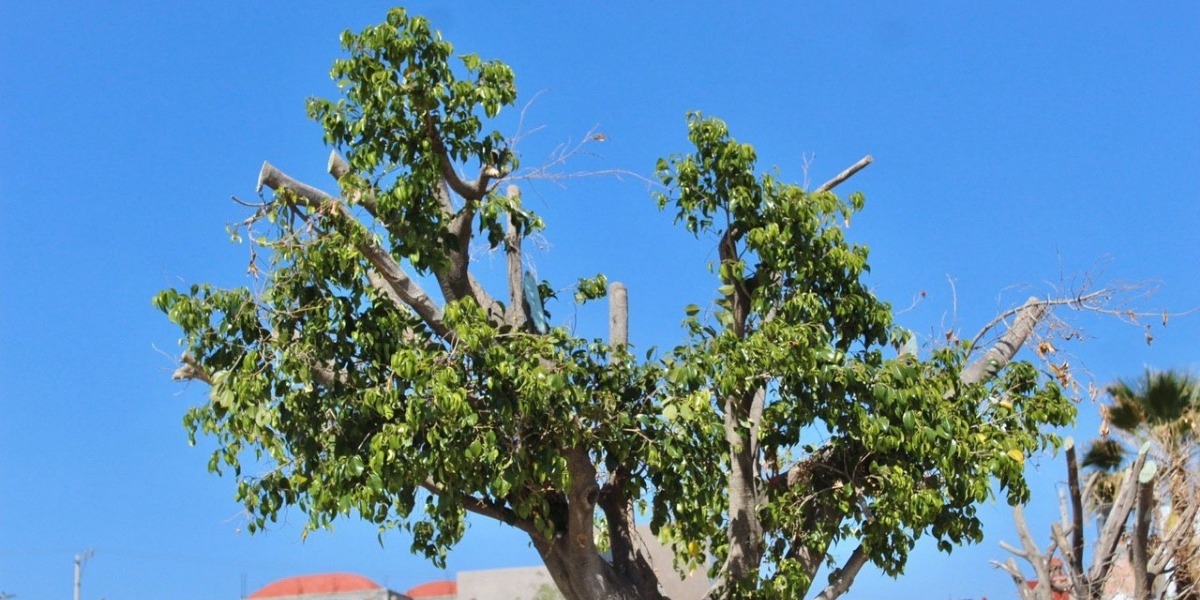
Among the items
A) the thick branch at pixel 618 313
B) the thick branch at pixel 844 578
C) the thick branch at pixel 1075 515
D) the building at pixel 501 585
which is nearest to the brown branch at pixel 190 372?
the thick branch at pixel 618 313

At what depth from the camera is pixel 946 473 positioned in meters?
9.73

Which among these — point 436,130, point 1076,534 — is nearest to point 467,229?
point 436,130

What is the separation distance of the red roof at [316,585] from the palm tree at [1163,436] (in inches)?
457

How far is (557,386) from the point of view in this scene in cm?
908

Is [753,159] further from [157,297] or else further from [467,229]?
[157,297]

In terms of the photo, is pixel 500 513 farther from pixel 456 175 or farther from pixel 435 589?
pixel 435 589

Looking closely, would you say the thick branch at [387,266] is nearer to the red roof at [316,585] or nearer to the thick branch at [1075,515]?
the thick branch at [1075,515]

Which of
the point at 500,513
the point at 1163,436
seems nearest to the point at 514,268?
the point at 500,513

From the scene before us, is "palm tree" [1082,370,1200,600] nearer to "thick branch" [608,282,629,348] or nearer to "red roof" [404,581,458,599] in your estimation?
"thick branch" [608,282,629,348]

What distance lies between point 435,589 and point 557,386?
16472 mm

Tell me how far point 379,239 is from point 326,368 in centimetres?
106

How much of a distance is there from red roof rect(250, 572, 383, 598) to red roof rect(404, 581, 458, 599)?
1.84 meters

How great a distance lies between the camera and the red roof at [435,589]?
24203mm

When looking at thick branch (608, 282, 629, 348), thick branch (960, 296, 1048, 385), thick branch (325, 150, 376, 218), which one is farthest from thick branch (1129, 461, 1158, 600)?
thick branch (325, 150, 376, 218)
